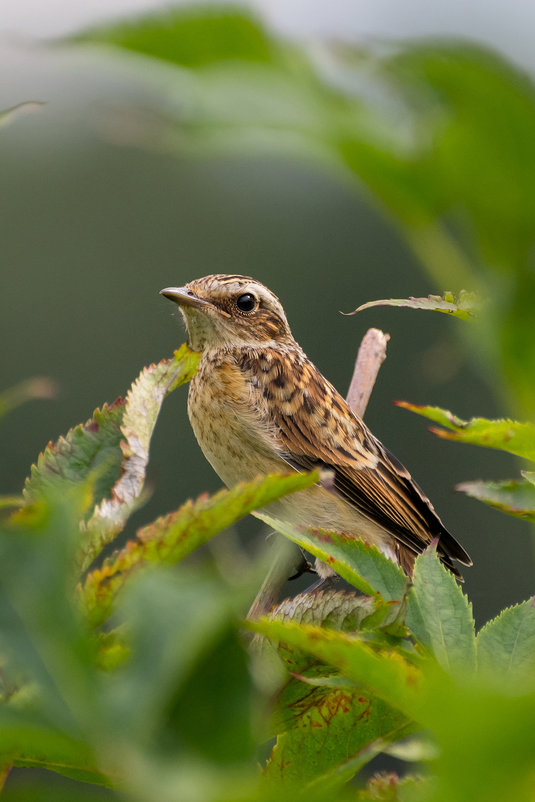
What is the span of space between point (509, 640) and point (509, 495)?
189 mm

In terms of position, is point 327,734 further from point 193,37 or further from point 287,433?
point 287,433

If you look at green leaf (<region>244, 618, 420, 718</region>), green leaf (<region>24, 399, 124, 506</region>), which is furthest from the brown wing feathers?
green leaf (<region>244, 618, 420, 718</region>)

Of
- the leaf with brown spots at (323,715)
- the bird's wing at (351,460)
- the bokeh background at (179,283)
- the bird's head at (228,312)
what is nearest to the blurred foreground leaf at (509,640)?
the leaf with brown spots at (323,715)

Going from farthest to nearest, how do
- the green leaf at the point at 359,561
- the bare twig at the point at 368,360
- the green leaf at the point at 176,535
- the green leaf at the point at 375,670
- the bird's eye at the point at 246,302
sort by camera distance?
1. the bird's eye at the point at 246,302
2. the bare twig at the point at 368,360
3. the green leaf at the point at 359,561
4. the green leaf at the point at 176,535
5. the green leaf at the point at 375,670

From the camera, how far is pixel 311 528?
3.79 ft

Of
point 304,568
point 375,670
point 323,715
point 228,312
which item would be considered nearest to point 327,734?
point 323,715

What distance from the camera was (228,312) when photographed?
4059mm

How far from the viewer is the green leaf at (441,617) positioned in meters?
1.00

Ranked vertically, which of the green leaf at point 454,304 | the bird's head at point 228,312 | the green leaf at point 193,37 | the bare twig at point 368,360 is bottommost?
the bird's head at point 228,312

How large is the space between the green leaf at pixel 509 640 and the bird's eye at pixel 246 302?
3.11 m

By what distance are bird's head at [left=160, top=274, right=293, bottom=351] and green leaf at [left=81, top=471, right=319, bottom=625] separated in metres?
2.94

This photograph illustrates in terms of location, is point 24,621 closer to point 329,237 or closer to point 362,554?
point 362,554

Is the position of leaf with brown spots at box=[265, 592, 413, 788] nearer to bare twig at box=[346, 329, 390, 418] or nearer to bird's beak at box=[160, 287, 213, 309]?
bare twig at box=[346, 329, 390, 418]

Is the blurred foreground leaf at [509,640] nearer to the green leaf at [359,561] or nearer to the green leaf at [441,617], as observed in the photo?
the green leaf at [441,617]
